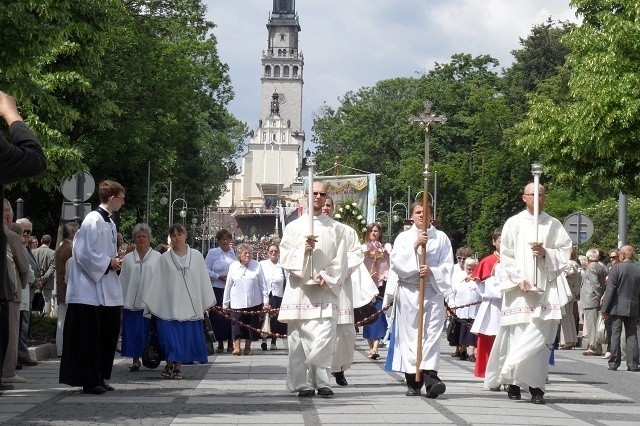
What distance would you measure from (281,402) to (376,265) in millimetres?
9673

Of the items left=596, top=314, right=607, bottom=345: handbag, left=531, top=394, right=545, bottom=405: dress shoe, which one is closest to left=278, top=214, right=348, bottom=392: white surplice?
left=531, top=394, right=545, bottom=405: dress shoe

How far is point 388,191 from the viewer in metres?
107

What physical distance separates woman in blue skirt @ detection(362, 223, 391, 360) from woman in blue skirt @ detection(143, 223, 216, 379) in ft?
17.1

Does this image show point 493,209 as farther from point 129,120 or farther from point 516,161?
point 129,120

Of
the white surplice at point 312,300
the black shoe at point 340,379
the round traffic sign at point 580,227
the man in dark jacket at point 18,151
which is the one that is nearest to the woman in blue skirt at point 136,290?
the black shoe at point 340,379

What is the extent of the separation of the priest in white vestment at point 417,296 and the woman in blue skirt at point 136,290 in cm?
410

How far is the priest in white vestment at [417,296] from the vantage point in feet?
48.8

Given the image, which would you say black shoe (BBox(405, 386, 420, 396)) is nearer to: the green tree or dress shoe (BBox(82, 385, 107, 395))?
dress shoe (BBox(82, 385, 107, 395))

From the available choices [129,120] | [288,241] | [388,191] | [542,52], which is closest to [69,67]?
[129,120]

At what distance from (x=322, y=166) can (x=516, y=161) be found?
34.4 m

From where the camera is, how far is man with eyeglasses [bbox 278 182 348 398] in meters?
14.5

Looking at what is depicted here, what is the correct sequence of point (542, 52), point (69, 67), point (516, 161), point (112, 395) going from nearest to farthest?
1. point (112, 395)
2. point (69, 67)
3. point (516, 161)
4. point (542, 52)

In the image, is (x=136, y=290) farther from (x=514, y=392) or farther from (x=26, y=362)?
(x=514, y=392)

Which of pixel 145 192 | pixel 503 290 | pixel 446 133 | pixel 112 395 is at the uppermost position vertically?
pixel 446 133
